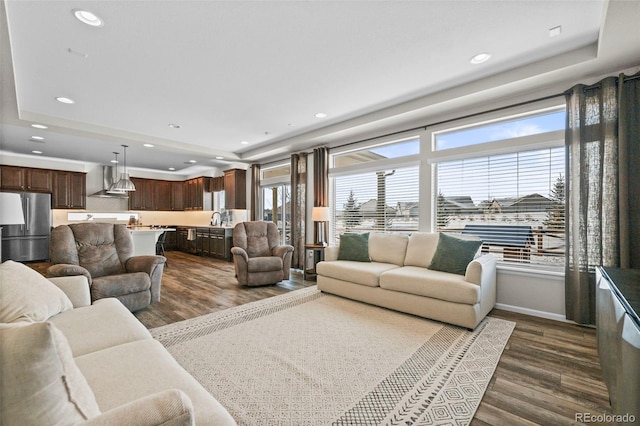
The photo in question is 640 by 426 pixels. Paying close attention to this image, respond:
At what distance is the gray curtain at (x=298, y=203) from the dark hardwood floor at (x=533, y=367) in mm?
1838

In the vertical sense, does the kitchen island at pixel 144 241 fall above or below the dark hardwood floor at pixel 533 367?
above

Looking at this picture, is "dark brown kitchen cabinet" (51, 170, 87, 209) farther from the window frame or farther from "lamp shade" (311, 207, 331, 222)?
the window frame

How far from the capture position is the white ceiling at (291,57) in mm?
2219

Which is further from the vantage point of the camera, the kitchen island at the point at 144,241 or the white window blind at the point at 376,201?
the kitchen island at the point at 144,241

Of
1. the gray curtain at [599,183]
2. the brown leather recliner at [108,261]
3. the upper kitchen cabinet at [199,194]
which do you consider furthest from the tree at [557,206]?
the upper kitchen cabinet at [199,194]

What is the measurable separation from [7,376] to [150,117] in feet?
15.5

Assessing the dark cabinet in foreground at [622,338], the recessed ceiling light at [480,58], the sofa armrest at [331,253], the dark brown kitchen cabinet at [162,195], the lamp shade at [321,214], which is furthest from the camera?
the dark brown kitchen cabinet at [162,195]

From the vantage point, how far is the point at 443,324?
307 cm

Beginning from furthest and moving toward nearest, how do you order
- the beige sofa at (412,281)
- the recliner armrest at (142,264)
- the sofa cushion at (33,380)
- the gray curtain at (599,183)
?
the recliner armrest at (142,264), the beige sofa at (412,281), the gray curtain at (599,183), the sofa cushion at (33,380)

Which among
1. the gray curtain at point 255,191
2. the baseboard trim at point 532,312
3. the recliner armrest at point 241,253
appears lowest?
the baseboard trim at point 532,312

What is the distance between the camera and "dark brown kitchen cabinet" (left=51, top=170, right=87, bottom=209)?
742 cm

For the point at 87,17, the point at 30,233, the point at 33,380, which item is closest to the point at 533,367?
the point at 33,380

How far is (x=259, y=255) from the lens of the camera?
200 inches

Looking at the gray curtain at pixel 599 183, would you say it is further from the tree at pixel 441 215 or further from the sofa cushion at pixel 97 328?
the sofa cushion at pixel 97 328
